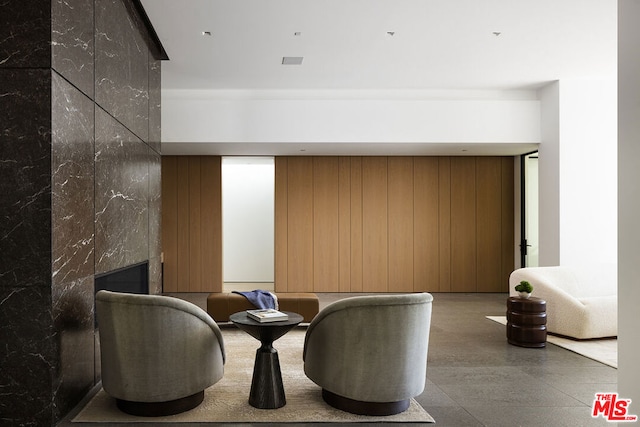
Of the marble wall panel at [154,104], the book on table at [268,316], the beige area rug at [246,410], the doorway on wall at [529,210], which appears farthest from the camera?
the doorway on wall at [529,210]

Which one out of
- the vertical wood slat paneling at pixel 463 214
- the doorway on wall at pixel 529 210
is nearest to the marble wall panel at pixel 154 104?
the vertical wood slat paneling at pixel 463 214

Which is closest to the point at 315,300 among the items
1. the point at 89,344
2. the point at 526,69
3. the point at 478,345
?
the point at 478,345

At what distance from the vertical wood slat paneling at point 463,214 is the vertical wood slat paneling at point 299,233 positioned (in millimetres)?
2742

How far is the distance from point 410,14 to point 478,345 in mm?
3640

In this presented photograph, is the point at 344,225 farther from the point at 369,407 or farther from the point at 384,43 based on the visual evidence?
the point at 369,407

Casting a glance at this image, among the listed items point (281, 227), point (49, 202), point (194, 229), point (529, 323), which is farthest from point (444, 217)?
point (49, 202)

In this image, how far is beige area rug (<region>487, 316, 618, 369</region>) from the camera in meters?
5.17

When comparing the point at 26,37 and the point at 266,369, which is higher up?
the point at 26,37

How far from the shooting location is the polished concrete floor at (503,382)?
11.8ft

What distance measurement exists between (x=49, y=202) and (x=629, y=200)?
3.53 m

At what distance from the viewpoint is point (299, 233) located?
9844 mm

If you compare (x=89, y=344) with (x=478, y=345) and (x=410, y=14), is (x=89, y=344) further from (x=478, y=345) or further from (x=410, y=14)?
(x=410, y=14)

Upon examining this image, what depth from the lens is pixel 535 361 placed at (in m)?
5.10

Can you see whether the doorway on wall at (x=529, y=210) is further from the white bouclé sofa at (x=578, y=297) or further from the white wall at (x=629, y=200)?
the white wall at (x=629, y=200)
